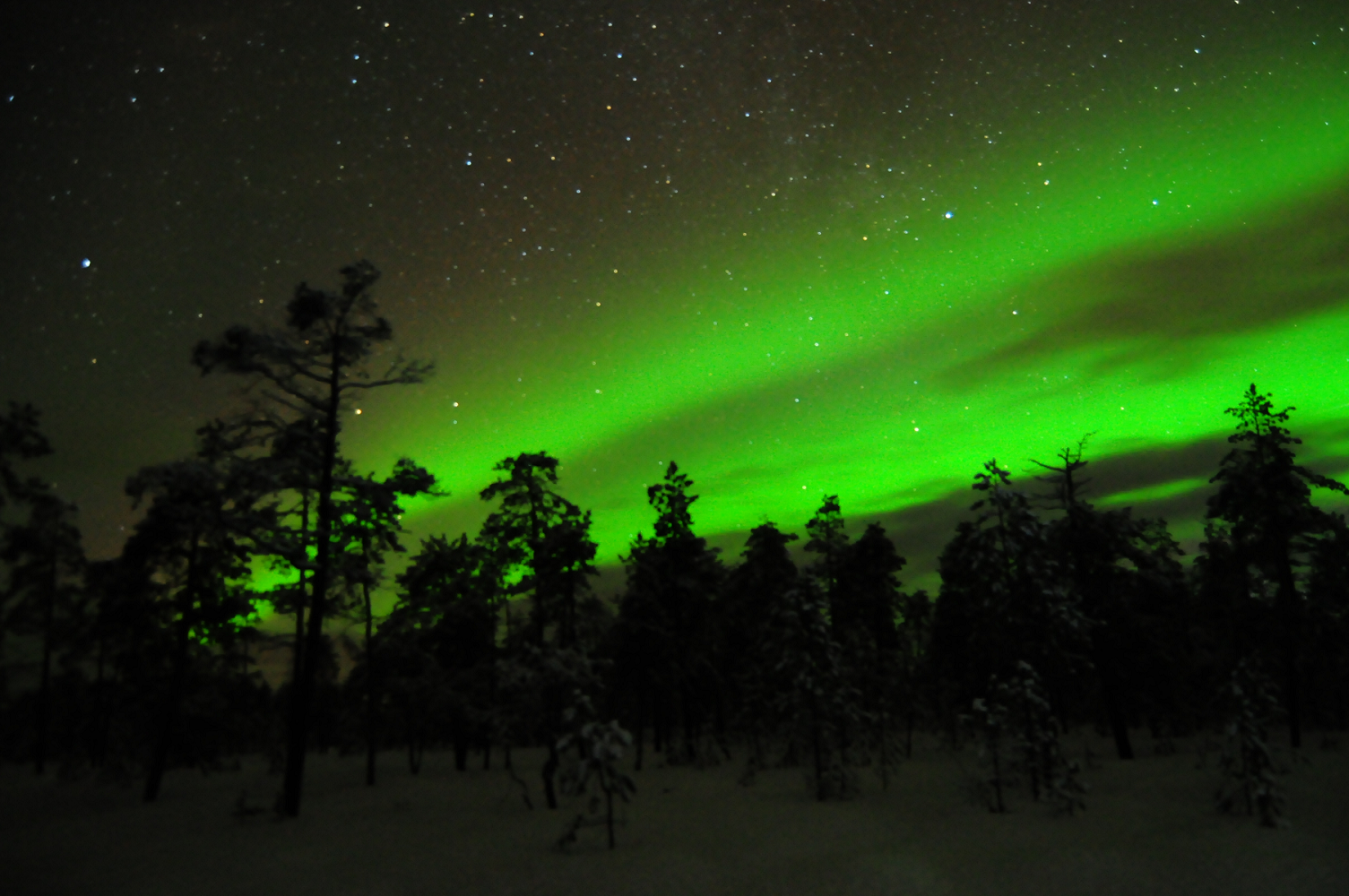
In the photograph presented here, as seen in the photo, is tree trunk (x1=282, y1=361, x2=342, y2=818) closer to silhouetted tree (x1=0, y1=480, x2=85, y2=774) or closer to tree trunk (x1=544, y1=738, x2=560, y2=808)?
tree trunk (x1=544, y1=738, x2=560, y2=808)

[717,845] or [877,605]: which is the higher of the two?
[877,605]

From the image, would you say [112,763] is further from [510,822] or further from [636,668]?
[636,668]

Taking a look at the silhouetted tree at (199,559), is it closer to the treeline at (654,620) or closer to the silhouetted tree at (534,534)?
the treeline at (654,620)

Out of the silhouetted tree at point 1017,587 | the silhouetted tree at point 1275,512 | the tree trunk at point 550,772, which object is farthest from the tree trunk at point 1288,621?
the tree trunk at point 550,772

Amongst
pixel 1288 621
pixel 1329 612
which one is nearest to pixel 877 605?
pixel 1288 621

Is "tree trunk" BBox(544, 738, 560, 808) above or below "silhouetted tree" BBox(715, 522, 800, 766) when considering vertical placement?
below

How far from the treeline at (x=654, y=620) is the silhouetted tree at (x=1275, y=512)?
9 centimetres

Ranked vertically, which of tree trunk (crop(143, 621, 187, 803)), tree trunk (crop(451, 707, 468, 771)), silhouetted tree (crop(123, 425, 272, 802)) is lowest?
tree trunk (crop(451, 707, 468, 771))

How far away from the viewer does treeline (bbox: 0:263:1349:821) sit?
21438 millimetres

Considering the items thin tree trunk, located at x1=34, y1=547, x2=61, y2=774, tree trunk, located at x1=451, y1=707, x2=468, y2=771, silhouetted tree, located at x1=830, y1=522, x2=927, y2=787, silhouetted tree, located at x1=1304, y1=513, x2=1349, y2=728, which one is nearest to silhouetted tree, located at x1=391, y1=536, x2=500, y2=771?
tree trunk, located at x1=451, y1=707, x2=468, y2=771

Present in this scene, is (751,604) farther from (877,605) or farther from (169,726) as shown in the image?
(169,726)

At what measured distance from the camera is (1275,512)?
3269 centimetres

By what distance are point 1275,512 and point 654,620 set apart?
2904 cm

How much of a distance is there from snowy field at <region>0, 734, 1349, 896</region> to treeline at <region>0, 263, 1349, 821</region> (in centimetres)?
170
